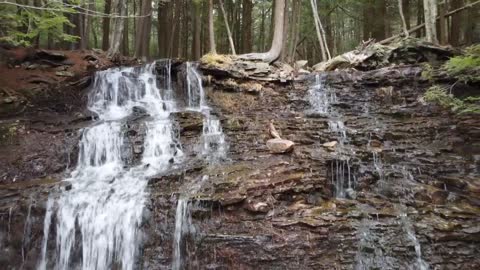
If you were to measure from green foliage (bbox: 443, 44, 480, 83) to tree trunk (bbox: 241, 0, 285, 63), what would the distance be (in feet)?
18.5

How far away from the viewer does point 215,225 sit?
21.1ft

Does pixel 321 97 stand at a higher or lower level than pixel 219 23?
lower

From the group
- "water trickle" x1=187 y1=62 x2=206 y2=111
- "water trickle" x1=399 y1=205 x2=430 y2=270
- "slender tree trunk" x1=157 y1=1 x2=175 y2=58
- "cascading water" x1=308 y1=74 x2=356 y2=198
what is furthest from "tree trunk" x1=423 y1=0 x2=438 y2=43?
"slender tree trunk" x1=157 y1=1 x2=175 y2=58

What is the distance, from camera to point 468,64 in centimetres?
729

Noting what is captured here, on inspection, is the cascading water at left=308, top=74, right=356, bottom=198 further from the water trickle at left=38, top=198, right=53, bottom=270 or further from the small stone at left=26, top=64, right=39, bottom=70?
the small stone at left=26, top=64, right=39, bottom=70

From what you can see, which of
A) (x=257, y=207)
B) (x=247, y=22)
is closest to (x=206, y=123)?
(x=257, y=207)

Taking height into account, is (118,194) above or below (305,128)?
below

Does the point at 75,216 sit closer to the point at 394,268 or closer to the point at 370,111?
the point at 394,268

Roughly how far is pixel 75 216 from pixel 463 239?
638 centimetres

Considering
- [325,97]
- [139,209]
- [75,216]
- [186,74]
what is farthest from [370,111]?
[75,216]

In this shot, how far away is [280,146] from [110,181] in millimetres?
3519

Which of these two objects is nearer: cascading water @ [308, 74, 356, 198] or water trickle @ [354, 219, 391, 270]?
water trickle @ [354, 219, 391, 270]

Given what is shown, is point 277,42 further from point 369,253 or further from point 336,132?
point 369,253

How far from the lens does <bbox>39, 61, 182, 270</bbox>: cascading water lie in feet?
21.2
